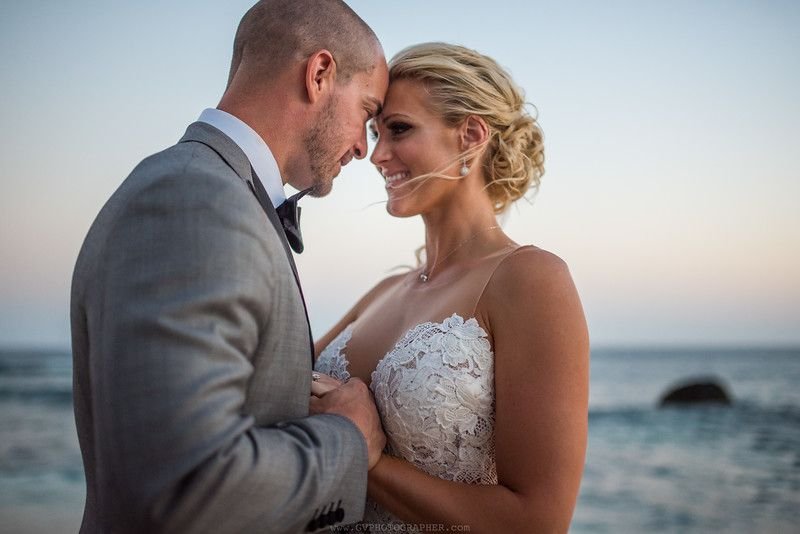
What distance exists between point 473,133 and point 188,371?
2.14m

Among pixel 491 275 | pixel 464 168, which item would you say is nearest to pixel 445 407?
pixel 491 275

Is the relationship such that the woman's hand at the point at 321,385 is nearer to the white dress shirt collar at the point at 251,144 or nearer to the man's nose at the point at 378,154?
the white dress shirt collar at the point at 251,144

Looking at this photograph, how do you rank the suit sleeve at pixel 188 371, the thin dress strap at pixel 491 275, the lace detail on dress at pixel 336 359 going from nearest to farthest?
the suit sleeve at pixel 188 371 < the thin dress strap at pixel 491 275 < the lace detail on dress at pixel 336 359

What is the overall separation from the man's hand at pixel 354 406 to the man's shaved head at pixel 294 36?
988 mm

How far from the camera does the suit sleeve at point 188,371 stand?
159cm

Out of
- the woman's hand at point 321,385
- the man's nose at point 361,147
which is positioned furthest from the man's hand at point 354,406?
the man's nose at point 361,147

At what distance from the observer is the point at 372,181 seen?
361 cm

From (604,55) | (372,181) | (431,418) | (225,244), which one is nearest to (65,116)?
(604,55)

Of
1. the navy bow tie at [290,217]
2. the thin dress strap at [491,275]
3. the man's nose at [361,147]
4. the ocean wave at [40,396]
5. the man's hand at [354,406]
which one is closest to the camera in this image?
the man's hand at [354,406]

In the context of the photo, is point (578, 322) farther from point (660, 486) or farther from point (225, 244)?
point (660, 486)

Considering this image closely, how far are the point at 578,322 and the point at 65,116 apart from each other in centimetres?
807

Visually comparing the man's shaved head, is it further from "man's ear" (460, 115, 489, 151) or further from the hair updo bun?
"man's ear" (460, 115, 489, 151)

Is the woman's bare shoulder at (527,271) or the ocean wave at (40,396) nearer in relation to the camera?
the woman's bare shoulder at (527,271)

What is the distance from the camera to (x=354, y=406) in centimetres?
224
